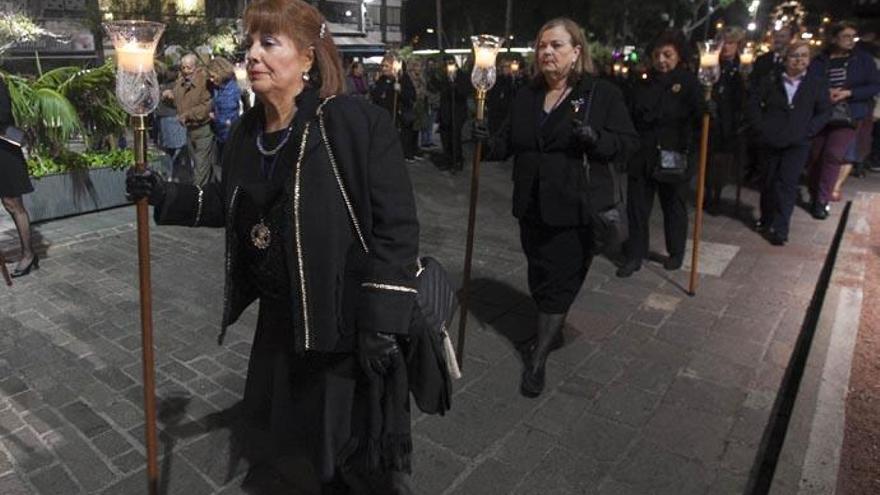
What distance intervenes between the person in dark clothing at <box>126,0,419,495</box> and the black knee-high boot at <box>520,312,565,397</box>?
64.0 inches

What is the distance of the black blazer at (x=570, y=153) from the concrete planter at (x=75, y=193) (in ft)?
18.2

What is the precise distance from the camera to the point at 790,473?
3.09m

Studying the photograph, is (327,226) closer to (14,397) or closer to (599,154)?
(599,154)

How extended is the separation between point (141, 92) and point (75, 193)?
658cm

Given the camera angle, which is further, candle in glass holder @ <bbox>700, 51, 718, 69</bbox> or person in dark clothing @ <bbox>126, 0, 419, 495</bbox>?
candle in glass holder @ <bbox>700, 51, 718, 69</bbox>

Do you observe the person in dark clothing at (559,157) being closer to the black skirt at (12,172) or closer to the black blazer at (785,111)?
the black blazer at (785,111)

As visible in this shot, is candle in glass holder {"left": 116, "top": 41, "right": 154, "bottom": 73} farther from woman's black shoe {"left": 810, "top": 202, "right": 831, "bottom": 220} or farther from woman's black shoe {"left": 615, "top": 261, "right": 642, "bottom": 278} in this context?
woman's black shoe {"left": 810, "top": 202, "right": 831, "bottom": 220}

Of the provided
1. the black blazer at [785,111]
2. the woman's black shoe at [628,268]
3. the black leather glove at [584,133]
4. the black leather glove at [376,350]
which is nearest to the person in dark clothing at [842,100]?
the black blazer at [785,111]

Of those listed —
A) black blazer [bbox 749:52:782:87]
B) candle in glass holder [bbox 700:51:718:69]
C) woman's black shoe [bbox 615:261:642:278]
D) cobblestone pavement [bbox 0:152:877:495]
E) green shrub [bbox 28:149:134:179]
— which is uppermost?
black blazer [bbox 749:52:782:87]

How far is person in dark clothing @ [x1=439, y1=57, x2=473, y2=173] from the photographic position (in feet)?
38.0

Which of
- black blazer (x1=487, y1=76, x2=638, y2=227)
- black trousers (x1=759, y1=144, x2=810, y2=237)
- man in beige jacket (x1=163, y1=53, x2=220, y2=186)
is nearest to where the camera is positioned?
black blazer (x1=487, y1=76, x2=638, y2=227)

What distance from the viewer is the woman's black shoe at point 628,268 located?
6.02m

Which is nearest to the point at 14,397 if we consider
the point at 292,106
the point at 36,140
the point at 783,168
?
the point at 292,106

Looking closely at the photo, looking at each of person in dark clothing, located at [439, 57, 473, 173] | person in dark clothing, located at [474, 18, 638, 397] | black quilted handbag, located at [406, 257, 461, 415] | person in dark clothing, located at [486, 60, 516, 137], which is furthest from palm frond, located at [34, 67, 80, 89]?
person in dark clothing, located at [486, 60, 516, 137]
